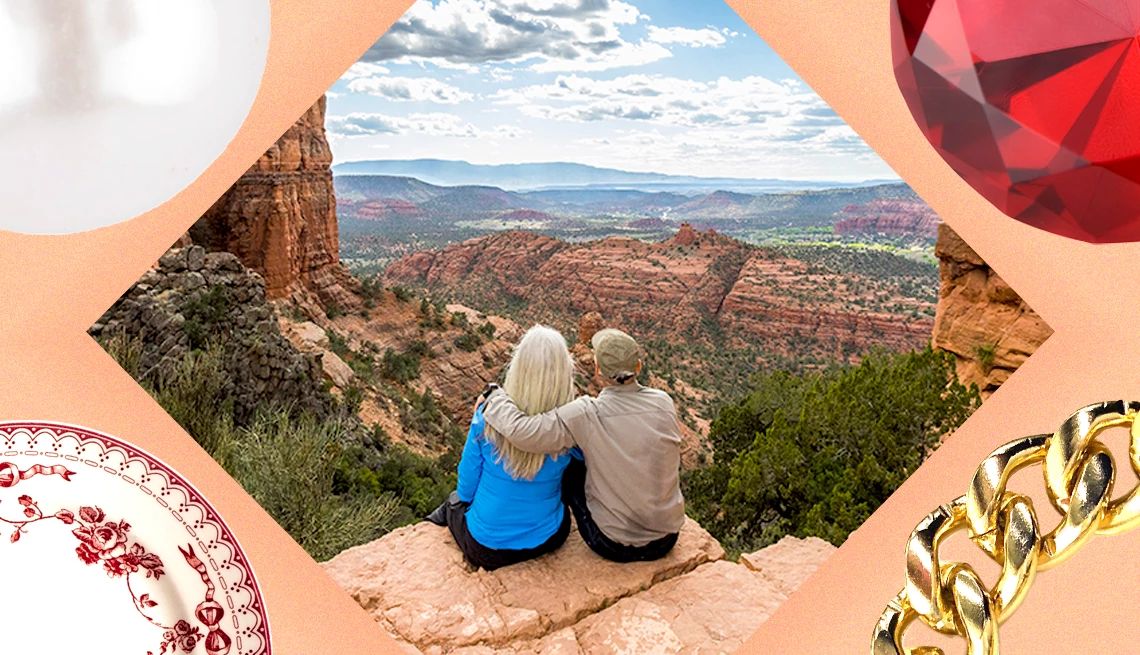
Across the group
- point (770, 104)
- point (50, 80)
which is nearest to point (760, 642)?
point (50, 80)

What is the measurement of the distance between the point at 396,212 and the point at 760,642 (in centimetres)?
1367

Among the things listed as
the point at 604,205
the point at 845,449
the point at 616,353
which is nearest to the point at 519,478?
the point at 616,353

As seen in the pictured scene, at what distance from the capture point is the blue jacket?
1.94 meters

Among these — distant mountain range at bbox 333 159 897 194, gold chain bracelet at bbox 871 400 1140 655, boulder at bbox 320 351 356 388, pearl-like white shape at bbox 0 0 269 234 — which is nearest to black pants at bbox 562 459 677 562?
pearl-like white shape at bbox 0 0 269 234

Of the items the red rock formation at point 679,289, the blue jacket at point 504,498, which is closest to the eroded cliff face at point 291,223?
the red rock formation at point 679,289

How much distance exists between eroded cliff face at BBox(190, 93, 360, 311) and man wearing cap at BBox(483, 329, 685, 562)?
278 inches

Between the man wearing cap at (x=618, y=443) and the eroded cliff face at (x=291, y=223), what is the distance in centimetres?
707

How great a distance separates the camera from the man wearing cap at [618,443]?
1.89 meters

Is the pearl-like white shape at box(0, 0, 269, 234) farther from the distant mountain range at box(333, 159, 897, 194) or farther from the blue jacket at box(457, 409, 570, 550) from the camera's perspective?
the distant mountain range at box(333, 159, 897, 194)

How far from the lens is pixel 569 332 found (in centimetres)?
1171

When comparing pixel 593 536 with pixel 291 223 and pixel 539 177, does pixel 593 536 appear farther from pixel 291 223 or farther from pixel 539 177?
pixel 539 177

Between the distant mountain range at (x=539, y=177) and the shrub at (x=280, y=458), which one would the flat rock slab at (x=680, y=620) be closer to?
the shrub at (x=280, y=458)

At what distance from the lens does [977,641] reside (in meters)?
0.51

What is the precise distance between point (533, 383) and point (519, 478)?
24 centimetres
